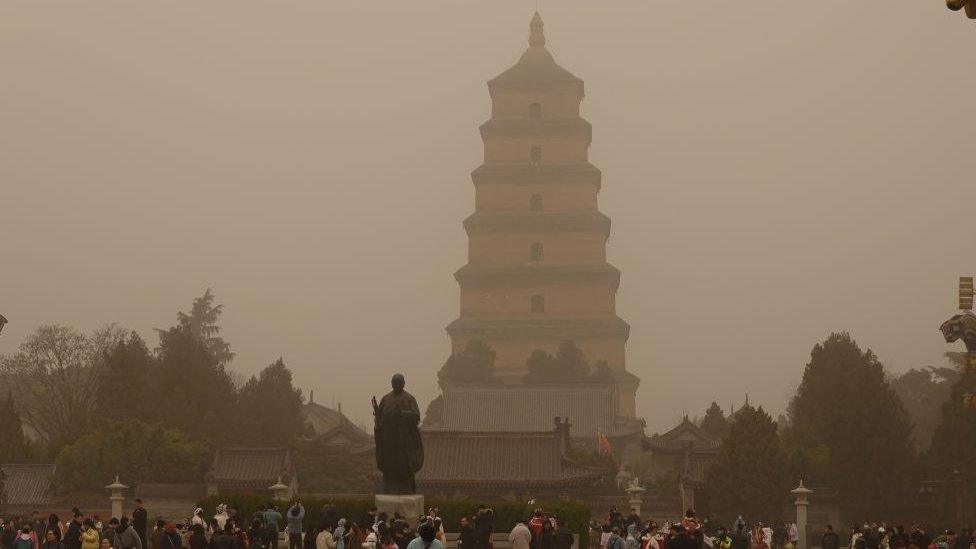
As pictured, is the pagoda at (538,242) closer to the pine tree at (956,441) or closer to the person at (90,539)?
the pine tree at (956,441)

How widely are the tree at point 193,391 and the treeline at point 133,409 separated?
0.12 feet

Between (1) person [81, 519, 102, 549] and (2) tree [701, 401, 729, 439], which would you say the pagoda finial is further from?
(1) person [81, 519, 102, 549]

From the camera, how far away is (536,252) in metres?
82.8

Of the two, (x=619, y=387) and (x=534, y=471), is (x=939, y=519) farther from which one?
(x=619, y=387)

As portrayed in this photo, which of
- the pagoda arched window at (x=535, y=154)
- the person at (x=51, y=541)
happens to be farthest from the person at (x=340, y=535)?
the pagoda arched window at (x=535, y=154)

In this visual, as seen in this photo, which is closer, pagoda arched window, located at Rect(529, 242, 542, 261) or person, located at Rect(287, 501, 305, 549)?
person, located at Rect(287, 501, 305, 549)

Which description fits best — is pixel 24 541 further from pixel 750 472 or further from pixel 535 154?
pixel 535 154

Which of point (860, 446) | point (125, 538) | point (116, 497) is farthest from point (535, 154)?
point (125, 538)

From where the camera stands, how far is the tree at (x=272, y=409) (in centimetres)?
Result: 5872

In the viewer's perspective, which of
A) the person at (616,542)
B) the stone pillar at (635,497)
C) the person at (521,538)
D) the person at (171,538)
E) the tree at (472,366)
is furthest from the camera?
the tree at (472,366)

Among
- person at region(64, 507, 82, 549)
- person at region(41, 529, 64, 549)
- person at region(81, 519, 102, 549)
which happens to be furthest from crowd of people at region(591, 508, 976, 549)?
person at region(41, 529, 64, 549)

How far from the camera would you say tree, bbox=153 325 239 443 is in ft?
183

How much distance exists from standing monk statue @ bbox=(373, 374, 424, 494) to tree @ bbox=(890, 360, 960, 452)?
55101 mm

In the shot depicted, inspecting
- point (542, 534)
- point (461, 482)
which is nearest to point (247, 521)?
point (542, 534)
